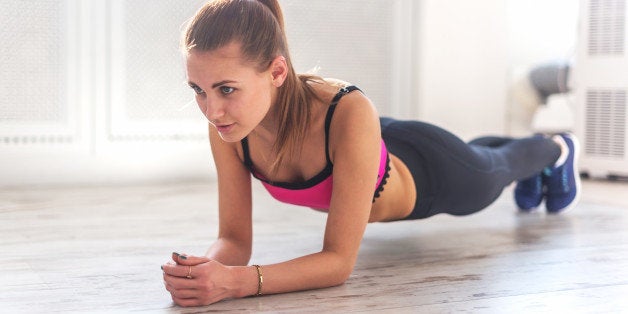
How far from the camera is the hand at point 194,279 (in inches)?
55.7

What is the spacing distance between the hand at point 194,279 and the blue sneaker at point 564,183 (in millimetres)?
1570

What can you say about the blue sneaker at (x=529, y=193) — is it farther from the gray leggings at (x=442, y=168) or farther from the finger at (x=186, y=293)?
the finger at (x=186, y=293)

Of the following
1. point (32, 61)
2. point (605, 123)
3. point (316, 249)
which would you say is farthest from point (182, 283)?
point (605, 123)

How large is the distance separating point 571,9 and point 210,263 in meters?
3.97

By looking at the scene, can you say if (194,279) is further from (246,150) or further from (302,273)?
(246,150)

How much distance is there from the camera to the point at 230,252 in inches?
67.4

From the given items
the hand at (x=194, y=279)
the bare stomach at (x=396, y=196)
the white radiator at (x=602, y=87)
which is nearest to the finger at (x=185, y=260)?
the hand at (x=194, y=279)

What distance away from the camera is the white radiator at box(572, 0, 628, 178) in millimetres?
3660

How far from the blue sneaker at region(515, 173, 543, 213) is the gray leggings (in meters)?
0.52

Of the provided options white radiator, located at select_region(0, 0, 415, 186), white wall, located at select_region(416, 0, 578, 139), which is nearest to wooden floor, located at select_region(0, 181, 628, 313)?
white radiator, located at select_region(0, 0, 415, 186)

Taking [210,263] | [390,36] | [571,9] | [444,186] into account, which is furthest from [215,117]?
[571,9]

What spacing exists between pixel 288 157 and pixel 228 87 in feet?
1.09

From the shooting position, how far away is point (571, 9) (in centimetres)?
485

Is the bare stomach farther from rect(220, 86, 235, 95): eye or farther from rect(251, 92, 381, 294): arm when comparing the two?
rect(220, 86, 235, 95): eye
